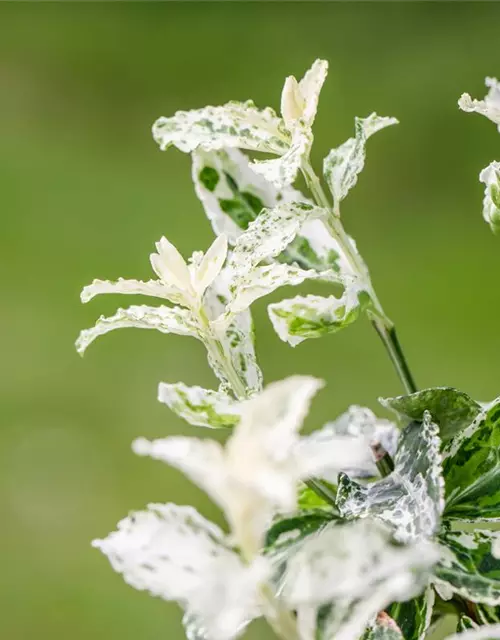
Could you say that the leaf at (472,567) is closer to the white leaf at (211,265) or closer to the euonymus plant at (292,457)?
the euonymus plant at (292,457)

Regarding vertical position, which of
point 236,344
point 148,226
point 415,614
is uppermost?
point 148,226

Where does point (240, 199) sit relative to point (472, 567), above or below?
above

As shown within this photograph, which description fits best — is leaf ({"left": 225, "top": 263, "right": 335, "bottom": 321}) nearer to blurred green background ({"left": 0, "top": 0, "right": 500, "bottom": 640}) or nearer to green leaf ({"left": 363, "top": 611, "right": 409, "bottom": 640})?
green leaf ({"left": 363, "top": 611, "right": 409, "bottom": 640})

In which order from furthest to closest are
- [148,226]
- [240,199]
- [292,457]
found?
[148,226], [240,199], [292,457]

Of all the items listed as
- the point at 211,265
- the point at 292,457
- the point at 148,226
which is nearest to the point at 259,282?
the point at 211,265

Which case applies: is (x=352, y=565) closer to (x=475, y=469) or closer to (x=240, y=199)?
(x=475, y=469)

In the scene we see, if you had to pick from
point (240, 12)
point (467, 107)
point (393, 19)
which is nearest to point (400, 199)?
point (393, 19)
